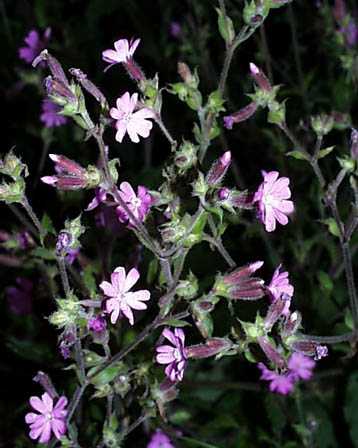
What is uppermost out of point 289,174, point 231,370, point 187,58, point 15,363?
point 187,58

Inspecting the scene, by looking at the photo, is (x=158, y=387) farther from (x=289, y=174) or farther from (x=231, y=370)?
(x=289, y=174)

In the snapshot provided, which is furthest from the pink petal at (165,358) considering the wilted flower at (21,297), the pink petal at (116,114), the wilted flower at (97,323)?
the wilted flower at (21,297)

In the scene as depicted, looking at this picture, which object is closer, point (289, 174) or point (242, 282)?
point (242, 282)

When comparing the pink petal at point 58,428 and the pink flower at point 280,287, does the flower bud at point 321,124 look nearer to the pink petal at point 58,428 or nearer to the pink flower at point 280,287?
the pink flower at point 280,287

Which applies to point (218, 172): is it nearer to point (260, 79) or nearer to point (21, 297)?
point (260, 79)

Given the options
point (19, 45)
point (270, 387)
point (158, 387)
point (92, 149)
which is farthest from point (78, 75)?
point (19, 45)

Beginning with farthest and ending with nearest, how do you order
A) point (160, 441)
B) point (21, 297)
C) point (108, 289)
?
point (21, 297), point (160, 441), point (108, 289)

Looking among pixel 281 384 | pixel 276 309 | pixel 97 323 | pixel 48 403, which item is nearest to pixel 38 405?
pixel 48 403

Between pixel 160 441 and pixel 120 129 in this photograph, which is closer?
pixel 120 129
